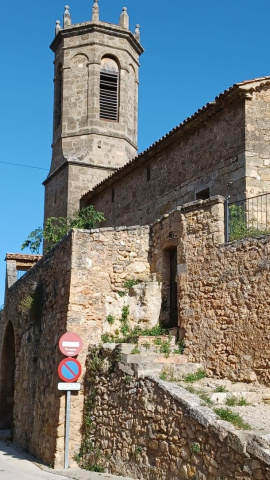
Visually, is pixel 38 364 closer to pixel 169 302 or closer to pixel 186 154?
pixel 169 302

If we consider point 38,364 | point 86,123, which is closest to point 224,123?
point 38,364

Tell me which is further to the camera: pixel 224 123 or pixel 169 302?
pixel 224 123

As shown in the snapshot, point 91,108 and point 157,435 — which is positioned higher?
point 91,108

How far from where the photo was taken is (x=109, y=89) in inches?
1048

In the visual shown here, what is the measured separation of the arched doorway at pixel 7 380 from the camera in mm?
19750

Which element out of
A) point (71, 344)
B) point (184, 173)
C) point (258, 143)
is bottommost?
point (71, 344)

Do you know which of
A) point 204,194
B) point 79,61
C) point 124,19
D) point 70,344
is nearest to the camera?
point 70,344

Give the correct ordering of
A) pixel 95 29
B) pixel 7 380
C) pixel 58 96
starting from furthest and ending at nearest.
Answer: pixel 58 96
pixel 95 29
pixel 7 380

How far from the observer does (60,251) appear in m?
13.7

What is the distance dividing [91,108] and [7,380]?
11.4m

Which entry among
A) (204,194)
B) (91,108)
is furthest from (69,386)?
(91,108)

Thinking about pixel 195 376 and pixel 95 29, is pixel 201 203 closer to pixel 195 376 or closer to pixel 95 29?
pixel 195 376

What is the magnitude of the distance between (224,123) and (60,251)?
5032 millimetres

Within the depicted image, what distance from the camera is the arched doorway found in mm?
19750
